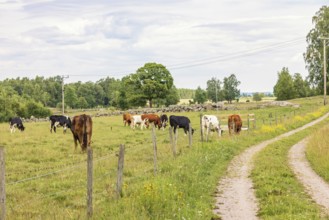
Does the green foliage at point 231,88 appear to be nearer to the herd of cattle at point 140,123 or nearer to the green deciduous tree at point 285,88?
the green deciduous tree at point 285,88

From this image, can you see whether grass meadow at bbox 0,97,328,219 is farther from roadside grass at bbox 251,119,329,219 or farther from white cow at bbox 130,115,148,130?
white cow at bbox 130,115,148,130

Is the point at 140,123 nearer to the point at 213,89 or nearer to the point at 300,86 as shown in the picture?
the point at 300,86

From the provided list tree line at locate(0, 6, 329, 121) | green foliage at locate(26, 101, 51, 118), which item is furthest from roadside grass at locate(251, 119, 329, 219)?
green foliage at locate(26, 101, 51, 118)

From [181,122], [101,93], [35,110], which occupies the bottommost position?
[181,122]

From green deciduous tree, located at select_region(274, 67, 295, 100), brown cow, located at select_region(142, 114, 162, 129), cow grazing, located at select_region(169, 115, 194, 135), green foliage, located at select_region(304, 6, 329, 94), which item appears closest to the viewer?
cow grazing, located at select_region(169, 115, 194, 135)

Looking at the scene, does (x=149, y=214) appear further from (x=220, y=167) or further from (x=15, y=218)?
(x=220, y=167)

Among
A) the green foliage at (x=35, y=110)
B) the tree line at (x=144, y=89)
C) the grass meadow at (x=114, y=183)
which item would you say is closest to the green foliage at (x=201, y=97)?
the tree line at (x=144, y=89)

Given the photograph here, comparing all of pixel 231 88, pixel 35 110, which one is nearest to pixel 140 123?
pixel 35 110

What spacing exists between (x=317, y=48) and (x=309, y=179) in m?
67.8

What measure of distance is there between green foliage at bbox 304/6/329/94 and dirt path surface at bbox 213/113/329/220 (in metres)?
63.9

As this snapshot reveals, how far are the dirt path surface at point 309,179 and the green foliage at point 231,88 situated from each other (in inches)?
4819

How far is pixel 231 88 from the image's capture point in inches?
5674

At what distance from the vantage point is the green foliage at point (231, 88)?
143000 mm

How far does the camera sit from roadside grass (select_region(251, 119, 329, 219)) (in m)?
9.86
